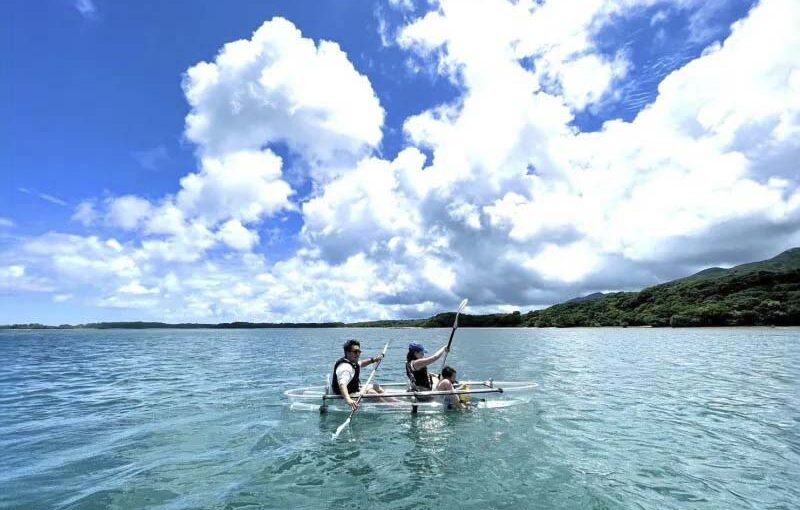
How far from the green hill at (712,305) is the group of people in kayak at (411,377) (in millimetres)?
128916

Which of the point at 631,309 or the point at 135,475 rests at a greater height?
the point at 631,309

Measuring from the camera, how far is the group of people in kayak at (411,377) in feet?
53.4

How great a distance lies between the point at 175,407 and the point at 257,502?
12.7 meters

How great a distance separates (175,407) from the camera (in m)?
19.4

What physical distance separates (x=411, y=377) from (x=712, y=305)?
14310 centimetres

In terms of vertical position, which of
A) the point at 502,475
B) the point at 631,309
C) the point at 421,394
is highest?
the point at 631,309

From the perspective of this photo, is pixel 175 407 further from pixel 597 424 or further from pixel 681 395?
pixel 681 395

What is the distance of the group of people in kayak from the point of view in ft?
53.4

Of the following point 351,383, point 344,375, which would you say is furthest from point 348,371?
point 351,383

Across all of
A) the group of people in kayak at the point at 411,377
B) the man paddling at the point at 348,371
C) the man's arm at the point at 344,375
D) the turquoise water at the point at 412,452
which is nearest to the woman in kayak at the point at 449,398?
the group of people in kayak at the point at 411,377

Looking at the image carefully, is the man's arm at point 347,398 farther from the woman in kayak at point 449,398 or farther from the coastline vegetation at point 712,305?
the coastline vegetation at point 712,305

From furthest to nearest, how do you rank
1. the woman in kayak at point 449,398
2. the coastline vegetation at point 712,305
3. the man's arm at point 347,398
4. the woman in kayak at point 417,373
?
the coastline vegetation at point 712,305, the woman in kayak at point 417,373, the woman in kayak at point 449,398, the man's arm at point 347,398

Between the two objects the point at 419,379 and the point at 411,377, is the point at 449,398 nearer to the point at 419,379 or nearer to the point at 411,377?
the point at 419,379

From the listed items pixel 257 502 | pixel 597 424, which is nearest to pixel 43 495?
pixel 257 502
